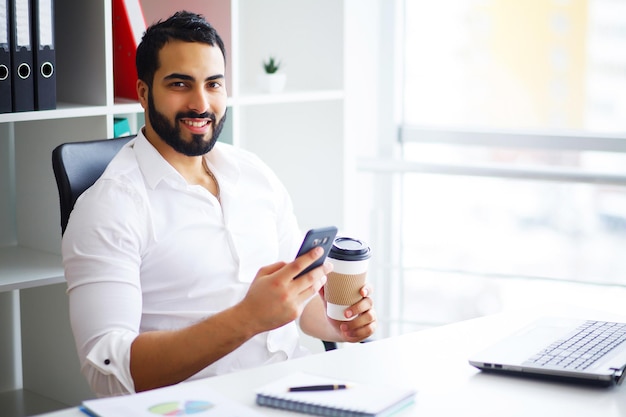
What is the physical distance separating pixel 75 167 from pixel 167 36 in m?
0.33

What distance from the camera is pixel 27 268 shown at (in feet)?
7.53

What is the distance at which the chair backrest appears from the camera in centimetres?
190

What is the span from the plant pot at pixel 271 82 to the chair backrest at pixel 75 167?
0.86 meters

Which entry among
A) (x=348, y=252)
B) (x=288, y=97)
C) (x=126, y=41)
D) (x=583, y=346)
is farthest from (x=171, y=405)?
(x=288, y=97)

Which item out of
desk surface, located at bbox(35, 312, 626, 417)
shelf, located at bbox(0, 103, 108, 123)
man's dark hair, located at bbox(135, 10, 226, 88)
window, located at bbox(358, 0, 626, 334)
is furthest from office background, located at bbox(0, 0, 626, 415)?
desk surface, located at bbox(35, 312, 626, 417)

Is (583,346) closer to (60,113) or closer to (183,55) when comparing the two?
(183,55)

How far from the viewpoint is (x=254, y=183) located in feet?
6.93

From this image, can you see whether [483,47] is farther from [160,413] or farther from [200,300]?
[160,413]

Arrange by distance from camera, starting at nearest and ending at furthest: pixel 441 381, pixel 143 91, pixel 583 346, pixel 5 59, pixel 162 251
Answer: pixel 441 381 < pixel 583 346 < pixel 162 251 < pixel 143 91 < pixel 5 59

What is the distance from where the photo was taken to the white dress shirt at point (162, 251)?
5.60 feet

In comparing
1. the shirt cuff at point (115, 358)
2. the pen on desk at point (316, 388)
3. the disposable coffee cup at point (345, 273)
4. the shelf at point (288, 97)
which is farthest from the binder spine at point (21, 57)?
the pen on desk at point (316, 388)

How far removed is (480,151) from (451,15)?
0.51 metres

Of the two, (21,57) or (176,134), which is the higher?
(21,57)

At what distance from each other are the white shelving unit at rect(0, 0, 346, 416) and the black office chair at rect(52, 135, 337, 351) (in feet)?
0.93
